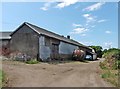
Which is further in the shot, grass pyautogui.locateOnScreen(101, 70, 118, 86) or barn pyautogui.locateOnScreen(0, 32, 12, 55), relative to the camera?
barn pyautogui.locateOnScreen(0, 32, 12, 55)

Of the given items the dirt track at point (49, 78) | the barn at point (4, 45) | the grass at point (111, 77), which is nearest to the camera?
the dirt track at point (49, 78)

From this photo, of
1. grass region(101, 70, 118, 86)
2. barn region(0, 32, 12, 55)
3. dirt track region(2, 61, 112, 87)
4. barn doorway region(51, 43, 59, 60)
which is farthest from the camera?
barn doorway region(51, 43, 59, 60)

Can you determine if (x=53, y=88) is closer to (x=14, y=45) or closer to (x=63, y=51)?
(x=14, y=45)

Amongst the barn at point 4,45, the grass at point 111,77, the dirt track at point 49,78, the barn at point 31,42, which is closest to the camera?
the dirt track at point 49,78

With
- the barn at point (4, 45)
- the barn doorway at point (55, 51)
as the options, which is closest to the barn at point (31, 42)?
the barn doorway at point (55, 51)

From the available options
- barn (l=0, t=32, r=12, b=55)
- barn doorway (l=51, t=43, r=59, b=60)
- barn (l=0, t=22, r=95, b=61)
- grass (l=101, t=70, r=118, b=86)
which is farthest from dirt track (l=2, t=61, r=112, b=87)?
barn doorway (l=51, t=43, r=59, b=60)

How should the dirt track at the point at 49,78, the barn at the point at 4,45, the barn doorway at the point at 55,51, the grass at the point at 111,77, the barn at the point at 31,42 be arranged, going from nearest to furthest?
the dirt track at the point at 49,78
the grass at the point at 111,77
the barn at the point at 31,42
the barn at the point at 4,45
the barn doorway at the point at 55,51

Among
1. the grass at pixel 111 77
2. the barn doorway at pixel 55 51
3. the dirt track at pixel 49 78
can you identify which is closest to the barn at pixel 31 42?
the barn doorway at pixel 55 51

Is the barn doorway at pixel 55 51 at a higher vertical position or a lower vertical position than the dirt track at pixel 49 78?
higher

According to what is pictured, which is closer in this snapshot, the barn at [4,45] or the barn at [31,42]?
the barn at [31,42]

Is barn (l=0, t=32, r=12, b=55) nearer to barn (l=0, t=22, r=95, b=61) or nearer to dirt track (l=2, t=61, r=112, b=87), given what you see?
barn (l=0, t=22, r=95, b=61)

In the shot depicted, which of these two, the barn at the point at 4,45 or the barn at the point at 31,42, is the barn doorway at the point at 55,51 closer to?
the barn at the point at 31,42

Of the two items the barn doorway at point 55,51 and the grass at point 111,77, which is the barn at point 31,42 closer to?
the barn doorway at point 55,51

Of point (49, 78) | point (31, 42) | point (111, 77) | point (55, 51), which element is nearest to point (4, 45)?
point (31, 42)
